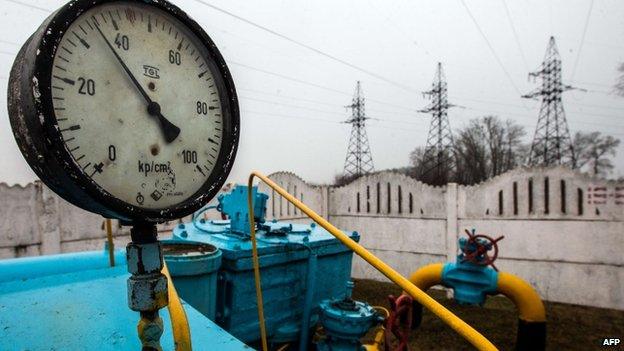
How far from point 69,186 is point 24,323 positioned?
69 cm

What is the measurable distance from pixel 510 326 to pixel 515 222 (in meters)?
1.65

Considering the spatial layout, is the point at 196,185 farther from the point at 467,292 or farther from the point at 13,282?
the point at 467,292

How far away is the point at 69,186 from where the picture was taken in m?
0.85

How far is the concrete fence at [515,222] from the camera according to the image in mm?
5188

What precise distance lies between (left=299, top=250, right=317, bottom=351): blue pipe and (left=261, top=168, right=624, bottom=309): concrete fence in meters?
3.32

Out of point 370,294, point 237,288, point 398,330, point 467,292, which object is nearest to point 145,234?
point 237,288

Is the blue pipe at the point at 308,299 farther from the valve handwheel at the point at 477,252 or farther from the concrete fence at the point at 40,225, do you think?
the concrete fence at the point at 40,225

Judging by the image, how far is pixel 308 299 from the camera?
3061mm

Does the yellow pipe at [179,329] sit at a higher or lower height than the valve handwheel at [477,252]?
higher

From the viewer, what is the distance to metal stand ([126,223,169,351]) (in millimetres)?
930

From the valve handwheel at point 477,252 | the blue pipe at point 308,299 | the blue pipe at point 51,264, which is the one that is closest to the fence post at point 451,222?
the valve handwheel at point 477,252

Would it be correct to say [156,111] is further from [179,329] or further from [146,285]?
[179,329]

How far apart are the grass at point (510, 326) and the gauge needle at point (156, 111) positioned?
3.96 meters

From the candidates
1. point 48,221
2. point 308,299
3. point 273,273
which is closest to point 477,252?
point 308,299
